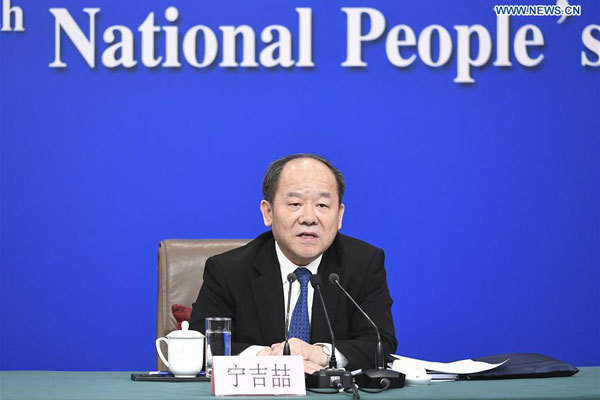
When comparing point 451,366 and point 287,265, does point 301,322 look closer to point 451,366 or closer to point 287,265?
point 287,265

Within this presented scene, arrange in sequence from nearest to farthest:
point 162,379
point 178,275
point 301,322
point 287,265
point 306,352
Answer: point 162,379 → point 306,352 → point 301,322 → point 287,265 → point 178,275

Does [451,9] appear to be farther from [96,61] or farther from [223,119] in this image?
[96,61]

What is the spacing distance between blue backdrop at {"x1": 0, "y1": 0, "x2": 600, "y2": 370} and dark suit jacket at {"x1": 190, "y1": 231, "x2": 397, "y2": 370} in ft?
4.32

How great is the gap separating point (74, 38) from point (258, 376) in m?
2.63

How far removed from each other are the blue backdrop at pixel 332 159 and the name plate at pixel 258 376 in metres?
2.21

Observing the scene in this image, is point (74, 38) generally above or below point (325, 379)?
above

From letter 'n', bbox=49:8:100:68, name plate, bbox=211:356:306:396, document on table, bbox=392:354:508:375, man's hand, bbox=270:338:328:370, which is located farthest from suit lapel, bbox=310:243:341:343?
letter 'n', bbox=49:8:100:68

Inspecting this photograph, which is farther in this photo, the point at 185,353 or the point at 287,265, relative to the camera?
the point at 287,265

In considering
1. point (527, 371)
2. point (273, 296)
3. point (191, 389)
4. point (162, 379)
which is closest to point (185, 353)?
point (162, 379)

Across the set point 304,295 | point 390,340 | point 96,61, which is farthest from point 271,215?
point 96,61

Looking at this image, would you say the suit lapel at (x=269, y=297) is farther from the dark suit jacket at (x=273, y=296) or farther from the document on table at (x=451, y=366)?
the document on table at (x=451, y=366)

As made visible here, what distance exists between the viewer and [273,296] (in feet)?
8.16

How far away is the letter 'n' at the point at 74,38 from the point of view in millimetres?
3910

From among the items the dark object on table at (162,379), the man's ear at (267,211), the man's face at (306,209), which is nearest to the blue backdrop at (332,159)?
the man's ear at (267,211)
